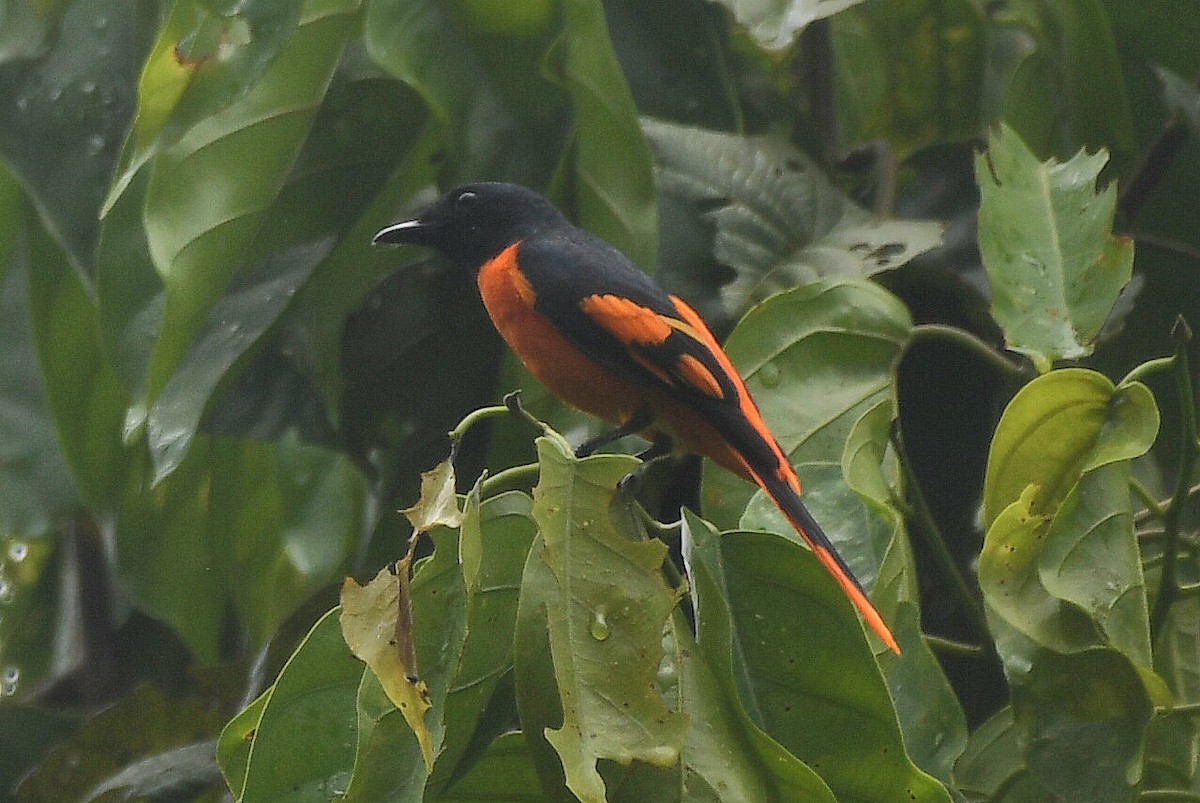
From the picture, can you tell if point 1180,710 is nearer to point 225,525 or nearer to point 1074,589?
point 1074,589

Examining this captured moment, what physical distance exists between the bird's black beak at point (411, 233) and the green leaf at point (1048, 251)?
91cm

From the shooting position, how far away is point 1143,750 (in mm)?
1518

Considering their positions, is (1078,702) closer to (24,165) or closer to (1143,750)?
(1143,750)

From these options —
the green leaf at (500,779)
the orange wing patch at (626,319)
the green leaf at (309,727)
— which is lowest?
the orange wing patch at (626,319)

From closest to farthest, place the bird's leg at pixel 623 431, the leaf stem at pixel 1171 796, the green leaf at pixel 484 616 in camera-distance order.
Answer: the green leaf at pixel 484 616
the leaf stem at pixel 1171 796
the bird's leg at pixel 623 431

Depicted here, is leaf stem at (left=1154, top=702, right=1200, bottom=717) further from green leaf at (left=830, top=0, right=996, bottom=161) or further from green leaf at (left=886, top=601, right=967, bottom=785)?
green leaf at (left=830, top=0, right=996, bottom=161)

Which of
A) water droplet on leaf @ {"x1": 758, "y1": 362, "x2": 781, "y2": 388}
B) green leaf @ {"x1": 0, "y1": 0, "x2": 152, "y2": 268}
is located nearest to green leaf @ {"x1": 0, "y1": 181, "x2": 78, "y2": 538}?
green leaf @ {"x1": 0, "y1": 0, "x2": 152, "y2": 268}

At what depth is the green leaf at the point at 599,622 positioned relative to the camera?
1188 mm

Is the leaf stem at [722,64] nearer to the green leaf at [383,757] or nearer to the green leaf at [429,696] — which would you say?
the green leaf at [429,696]

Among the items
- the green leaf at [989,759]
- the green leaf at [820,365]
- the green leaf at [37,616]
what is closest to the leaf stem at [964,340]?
the green leaf at [820,365]

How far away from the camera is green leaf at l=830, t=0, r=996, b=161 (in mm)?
2941

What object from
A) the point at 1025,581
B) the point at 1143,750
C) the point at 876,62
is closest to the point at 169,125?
the point at 1025,581

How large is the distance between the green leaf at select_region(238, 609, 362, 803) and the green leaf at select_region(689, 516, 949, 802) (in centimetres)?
34

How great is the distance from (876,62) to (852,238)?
0.79 metres
